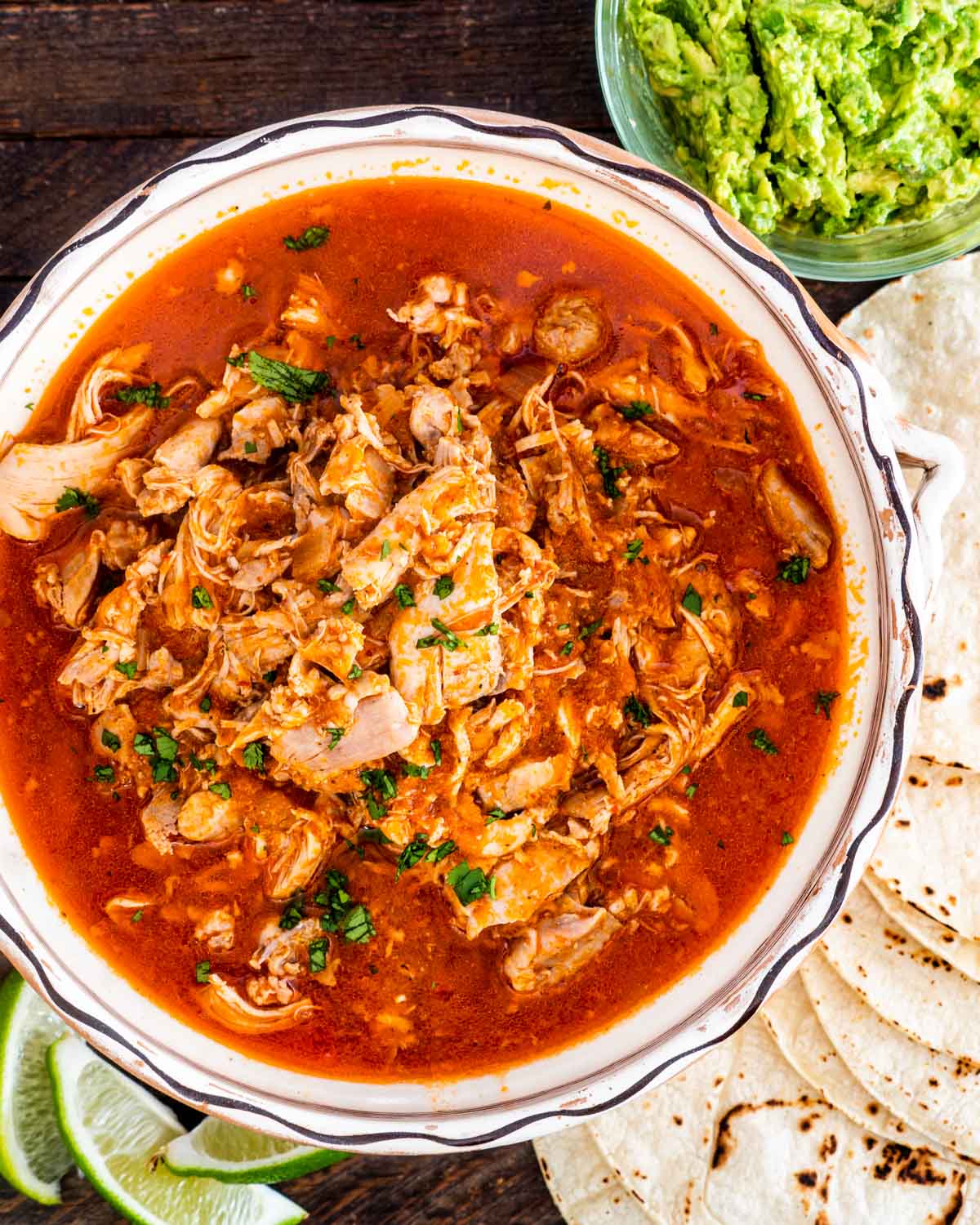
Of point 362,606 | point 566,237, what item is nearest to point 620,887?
point 362,606

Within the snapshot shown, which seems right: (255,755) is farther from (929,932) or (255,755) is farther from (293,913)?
(929,932)

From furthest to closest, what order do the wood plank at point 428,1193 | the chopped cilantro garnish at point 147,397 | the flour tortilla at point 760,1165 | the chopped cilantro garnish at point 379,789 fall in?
1. the wood plank at point 428,1193
2. the flour tortilla at point 760,1165
3. the chopped cilantro garnish at point 147,397
4. the chopped cilantro garnish at point 379,789

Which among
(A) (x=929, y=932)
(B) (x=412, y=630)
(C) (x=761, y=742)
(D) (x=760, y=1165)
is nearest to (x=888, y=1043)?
(A) (x=929, y=932)

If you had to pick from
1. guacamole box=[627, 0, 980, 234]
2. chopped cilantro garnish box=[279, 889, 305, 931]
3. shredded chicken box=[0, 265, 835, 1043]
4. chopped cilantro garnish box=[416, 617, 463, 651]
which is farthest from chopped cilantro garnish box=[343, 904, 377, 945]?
guacamole box=[627, 0, 980, 234]

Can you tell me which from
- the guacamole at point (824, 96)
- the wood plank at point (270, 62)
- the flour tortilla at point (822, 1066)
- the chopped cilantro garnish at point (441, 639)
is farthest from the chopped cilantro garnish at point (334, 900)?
the wood plank at point (270, 62)

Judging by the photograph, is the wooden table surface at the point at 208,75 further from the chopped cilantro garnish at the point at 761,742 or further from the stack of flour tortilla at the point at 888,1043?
the chopped cilantro garnish at the point at 761,742

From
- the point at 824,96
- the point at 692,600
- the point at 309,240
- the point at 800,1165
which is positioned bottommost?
the point at 800,1165
